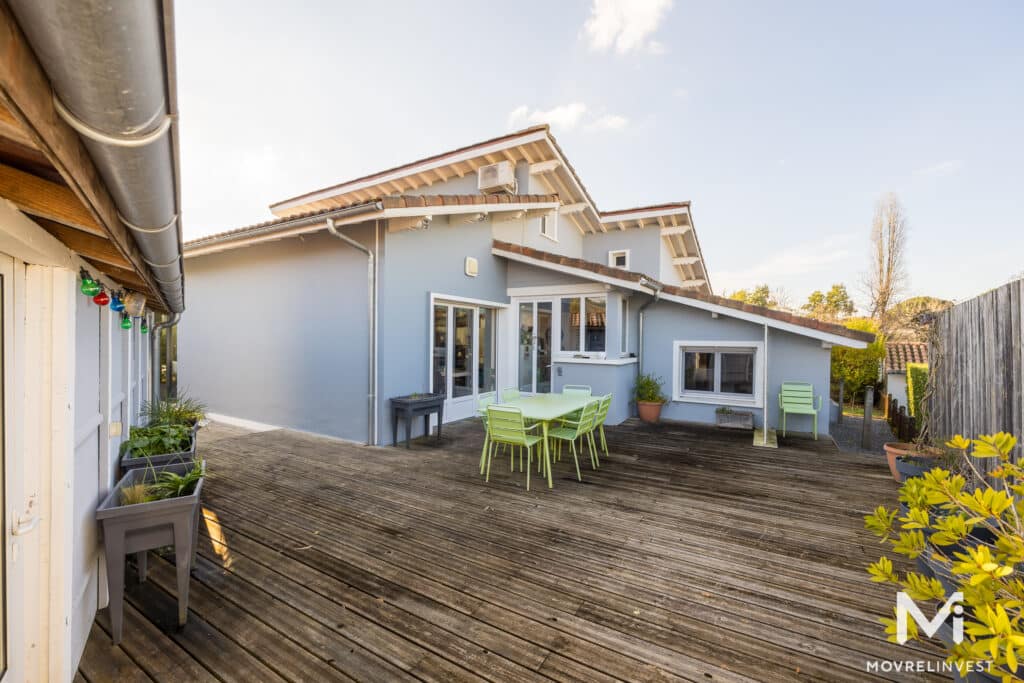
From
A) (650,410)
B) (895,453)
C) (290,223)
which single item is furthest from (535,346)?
(895,453)

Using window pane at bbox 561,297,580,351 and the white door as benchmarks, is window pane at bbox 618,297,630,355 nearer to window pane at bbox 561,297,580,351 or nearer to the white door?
window pane at bbox 561,297,580,351

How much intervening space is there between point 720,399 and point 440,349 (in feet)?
17.5

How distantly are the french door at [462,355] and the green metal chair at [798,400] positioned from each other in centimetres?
529

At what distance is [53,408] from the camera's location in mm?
1923

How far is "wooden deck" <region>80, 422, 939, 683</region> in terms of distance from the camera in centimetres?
214

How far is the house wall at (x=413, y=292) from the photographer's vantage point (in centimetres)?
610

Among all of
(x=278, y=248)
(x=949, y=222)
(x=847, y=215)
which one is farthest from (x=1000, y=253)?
(x=278, y=248)

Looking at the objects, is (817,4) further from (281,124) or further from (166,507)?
(166,507)

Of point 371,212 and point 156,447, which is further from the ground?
point 371,212

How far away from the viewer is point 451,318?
24.2 feet

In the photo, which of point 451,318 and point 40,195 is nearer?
point 40,195

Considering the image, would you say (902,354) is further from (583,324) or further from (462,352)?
(462,352)

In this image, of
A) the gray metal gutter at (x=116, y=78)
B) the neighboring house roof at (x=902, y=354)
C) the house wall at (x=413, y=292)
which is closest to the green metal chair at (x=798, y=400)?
the house wall at (x=413, y=292)

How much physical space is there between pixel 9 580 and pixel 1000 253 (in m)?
25.3
